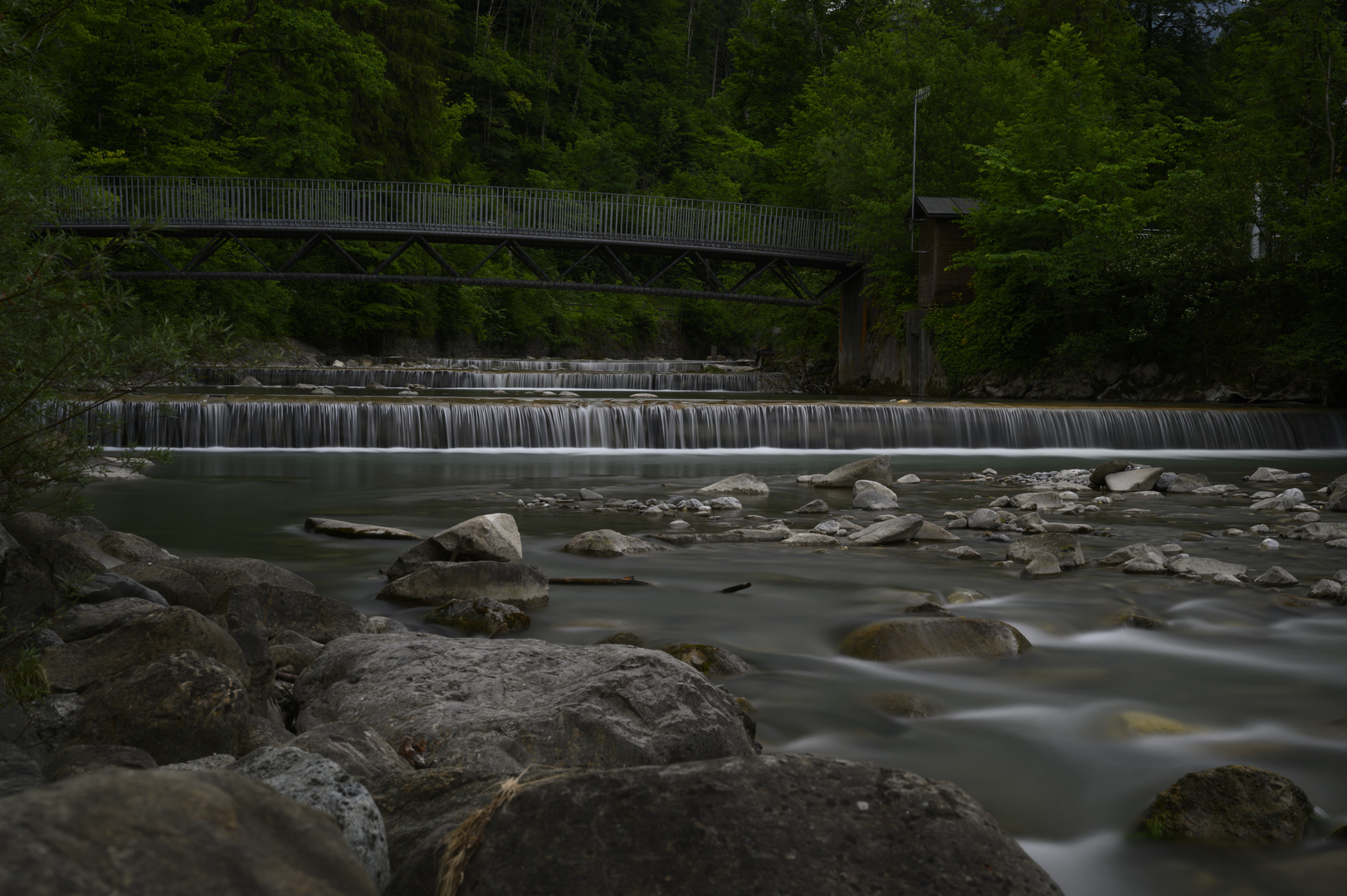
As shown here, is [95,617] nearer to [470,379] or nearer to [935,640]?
[935,640]

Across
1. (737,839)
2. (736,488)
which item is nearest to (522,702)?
(737,839)

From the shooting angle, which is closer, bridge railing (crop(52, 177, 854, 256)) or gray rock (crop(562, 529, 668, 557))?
gray rock (crop(562, 529, 668, 557))

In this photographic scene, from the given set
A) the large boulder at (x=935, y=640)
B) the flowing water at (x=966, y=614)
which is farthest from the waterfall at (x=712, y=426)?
the large boulder at (x=935, y=640)

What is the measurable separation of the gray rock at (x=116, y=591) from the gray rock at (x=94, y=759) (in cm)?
169

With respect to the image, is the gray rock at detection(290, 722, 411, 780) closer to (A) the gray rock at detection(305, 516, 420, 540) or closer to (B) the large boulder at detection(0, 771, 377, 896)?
(B) the large boulder at detection(0, 771, 377, 896)

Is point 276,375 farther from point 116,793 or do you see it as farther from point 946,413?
point 116,793

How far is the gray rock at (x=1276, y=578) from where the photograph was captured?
19.8 ft

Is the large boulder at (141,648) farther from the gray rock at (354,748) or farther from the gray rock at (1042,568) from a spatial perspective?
the gray rock at (1042,568)

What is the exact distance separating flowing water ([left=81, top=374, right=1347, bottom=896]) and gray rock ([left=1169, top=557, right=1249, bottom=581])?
219mm

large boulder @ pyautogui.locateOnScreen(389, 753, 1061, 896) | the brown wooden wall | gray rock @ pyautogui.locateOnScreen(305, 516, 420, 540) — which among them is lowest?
gray rock @ pyautogui.locateOnScreen(305, 516, 420, 540)

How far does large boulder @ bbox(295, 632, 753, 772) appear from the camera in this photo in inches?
113

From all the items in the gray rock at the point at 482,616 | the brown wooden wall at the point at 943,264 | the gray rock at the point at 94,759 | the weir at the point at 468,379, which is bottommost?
the gray rock at the point at 482,616

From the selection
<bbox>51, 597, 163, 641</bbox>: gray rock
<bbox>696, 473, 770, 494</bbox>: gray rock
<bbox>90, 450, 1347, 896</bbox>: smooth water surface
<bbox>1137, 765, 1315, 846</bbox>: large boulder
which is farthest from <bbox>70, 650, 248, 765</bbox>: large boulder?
<bbox>696, 473, 770, 494</bbox>: gray rock

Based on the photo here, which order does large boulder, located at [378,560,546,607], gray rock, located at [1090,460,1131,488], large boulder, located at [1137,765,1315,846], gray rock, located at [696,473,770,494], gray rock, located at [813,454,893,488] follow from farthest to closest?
1. gray rock, located at [813,454,893,488]
2. gray rock, located at [1090,460,1131,488]
3. gray rock, located at [696,473,770,494]
4. large boulder, located at [378,560,546,607]
5. large boulder, located at [1137,765,1315,846]
